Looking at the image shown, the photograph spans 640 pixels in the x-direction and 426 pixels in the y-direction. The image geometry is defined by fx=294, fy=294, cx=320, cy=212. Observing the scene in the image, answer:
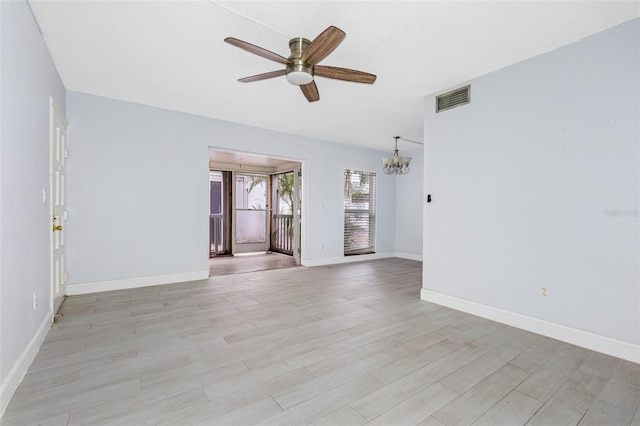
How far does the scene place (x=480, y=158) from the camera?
313 cm

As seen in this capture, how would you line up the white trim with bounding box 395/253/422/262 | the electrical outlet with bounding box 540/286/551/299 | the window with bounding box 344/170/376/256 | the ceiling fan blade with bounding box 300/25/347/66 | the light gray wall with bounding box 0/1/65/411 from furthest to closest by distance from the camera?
1. the white trim with bounding box 395/253/422/262
2. the window with bounding box 344/170/376/256
3. the electrical outlet with bounding box 540/286/551/299
4. the ceiling fan blade with bounding box 300/25/347/66
5. the light gray wall with bounding box 0/1/65/411

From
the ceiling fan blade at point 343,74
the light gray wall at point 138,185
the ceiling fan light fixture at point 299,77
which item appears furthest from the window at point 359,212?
the ceiling fan light fixture at point 299,77

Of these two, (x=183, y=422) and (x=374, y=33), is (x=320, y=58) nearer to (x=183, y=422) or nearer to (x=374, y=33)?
(x=374, y=33)

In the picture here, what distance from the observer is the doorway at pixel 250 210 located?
724 cm

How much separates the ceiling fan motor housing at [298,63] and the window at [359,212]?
13.8ft

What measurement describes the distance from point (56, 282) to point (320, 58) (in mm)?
3438

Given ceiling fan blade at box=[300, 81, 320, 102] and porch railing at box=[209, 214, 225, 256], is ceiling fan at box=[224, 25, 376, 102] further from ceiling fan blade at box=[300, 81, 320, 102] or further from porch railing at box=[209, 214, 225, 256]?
porch railing at box=[209, 214, 225, 256]

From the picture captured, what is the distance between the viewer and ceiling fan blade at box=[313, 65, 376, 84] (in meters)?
2.44

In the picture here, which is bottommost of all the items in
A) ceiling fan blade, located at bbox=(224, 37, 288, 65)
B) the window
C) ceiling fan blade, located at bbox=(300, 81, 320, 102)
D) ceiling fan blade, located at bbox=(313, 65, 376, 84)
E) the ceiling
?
the window

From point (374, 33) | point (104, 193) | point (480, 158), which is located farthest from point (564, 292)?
point (104, 193)

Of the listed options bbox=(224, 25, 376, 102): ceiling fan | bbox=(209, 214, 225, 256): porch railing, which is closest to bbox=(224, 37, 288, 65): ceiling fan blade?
bbox=(224, 25, 376, 102): ceiling fan

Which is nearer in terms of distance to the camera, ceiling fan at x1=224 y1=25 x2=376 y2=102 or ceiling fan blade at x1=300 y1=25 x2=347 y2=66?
ceiling fan blade at x1=300 y1=25 x2=347 y2=66

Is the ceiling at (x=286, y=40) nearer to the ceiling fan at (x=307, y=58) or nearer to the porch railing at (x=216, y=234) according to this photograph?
the ceiling fan at (x=307, y=58)

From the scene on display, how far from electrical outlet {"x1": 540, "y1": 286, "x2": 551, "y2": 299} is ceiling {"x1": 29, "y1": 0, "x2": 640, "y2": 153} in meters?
2.13
